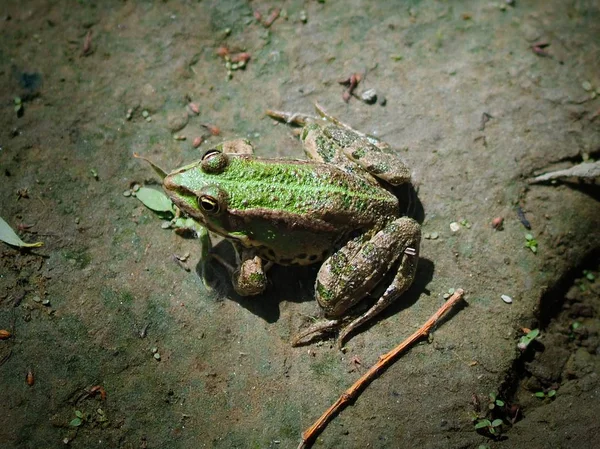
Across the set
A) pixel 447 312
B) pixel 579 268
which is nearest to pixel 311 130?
pixel 447 312

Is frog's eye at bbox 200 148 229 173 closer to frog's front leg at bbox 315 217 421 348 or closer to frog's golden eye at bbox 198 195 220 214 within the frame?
frog's golden eye at bbox 198 195 220 214

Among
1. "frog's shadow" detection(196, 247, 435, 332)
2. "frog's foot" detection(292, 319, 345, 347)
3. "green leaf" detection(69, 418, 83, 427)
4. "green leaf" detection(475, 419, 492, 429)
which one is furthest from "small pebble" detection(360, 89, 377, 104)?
"green leaf" detection(69, 418, 83, 427)

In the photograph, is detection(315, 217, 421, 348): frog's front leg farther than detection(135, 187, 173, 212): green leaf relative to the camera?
No

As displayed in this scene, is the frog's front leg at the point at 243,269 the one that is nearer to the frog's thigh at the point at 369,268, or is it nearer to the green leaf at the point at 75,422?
the frog's thigh at the point at 369,268

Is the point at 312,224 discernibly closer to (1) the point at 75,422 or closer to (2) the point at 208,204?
(2) the point at 208,204

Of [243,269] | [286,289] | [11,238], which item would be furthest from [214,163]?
[11,238]
